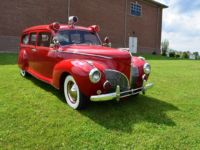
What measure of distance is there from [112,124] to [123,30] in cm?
2330

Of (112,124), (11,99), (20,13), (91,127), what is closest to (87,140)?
(91,127)

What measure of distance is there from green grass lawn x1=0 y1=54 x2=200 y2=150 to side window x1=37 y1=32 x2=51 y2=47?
1.19 m

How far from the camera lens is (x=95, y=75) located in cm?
445

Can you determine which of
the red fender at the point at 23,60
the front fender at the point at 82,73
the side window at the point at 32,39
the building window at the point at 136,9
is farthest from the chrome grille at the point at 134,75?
the building window at the point at 136,9

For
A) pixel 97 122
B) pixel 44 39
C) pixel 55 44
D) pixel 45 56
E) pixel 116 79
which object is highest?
pixel 44 39

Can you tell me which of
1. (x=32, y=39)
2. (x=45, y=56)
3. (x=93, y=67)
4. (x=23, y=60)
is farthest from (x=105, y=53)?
(x=23, y=60)

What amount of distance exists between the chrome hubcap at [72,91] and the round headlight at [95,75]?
1.98ft

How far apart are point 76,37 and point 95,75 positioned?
188 cm

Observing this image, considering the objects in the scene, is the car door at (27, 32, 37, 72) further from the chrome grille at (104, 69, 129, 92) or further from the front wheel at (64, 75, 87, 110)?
the chrome grille at (104, 69, 129, 92)

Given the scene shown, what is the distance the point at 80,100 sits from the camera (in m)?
4.80

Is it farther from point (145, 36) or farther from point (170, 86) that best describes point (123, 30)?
point (170, 86)

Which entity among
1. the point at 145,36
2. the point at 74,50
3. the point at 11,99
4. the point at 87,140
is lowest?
the point at 87,140

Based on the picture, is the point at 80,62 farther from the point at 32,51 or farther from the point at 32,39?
the point at 32,39

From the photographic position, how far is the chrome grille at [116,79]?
4723mm
